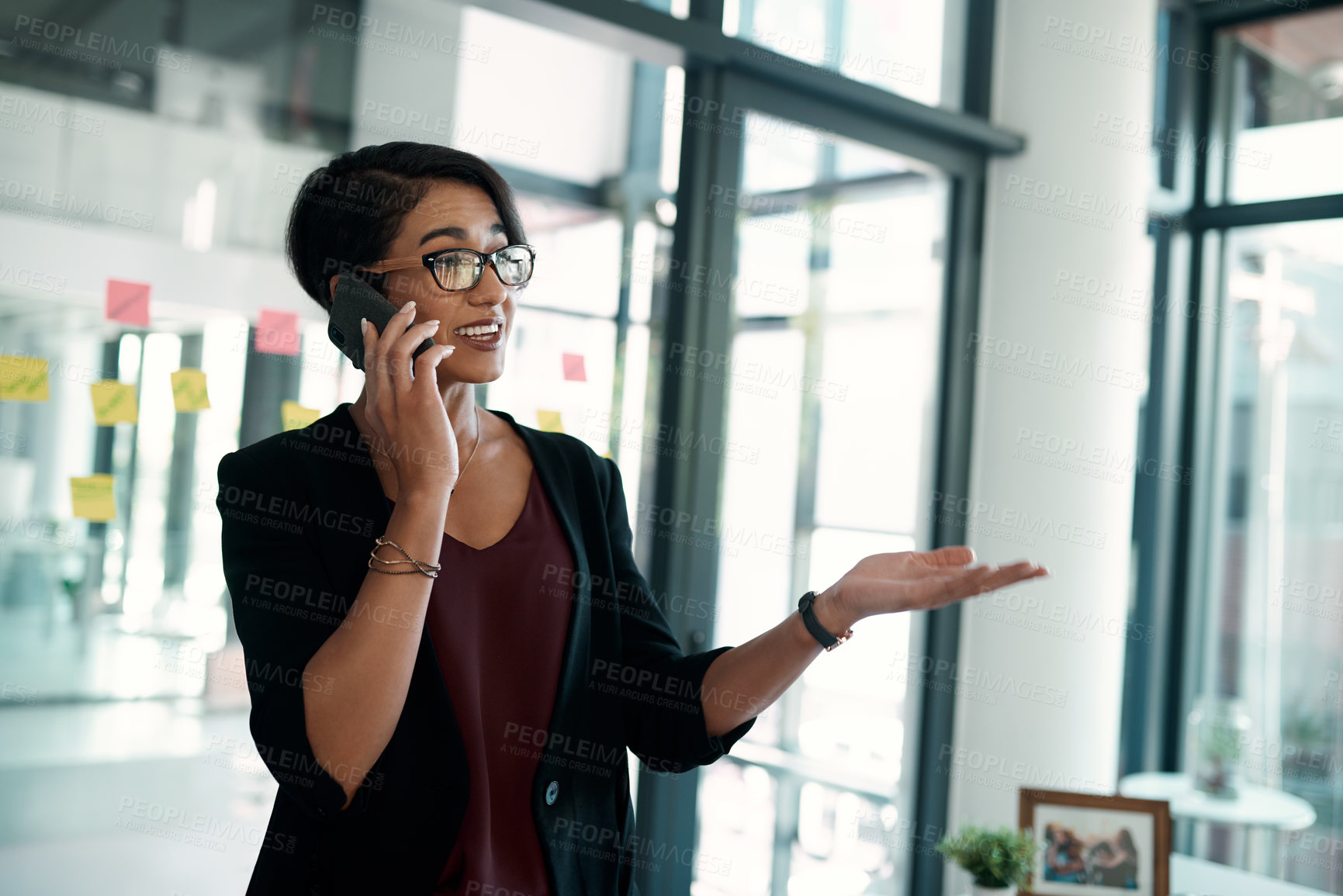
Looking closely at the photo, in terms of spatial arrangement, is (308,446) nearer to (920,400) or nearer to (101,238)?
(101,238)

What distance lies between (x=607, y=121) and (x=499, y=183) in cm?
142

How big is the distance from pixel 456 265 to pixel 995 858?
6.01ft

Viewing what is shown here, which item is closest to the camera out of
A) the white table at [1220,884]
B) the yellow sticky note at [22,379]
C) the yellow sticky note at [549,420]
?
the yellow sticky note at [22,379]

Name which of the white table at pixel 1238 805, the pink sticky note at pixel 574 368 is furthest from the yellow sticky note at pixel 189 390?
the white table at pixel 1238 805

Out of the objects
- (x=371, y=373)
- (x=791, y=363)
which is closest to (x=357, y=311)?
(x=371, y=373)

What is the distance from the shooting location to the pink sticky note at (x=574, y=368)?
8.37ft

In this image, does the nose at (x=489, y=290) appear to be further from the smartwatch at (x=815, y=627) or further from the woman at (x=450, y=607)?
the smartwatch at (x=815, y=627)

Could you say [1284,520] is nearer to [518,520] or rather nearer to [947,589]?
[947,589]

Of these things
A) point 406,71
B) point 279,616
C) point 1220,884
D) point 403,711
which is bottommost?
point 1220,884

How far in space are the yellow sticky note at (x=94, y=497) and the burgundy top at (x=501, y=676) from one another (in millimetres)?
961

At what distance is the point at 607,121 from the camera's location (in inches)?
105

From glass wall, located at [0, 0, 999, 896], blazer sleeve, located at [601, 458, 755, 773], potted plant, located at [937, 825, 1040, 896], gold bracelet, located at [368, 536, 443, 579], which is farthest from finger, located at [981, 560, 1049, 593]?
potted plant, located at [937, 825, 1040, 896]

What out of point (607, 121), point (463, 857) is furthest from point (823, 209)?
point (463, 857)

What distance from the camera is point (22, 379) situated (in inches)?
71.3
